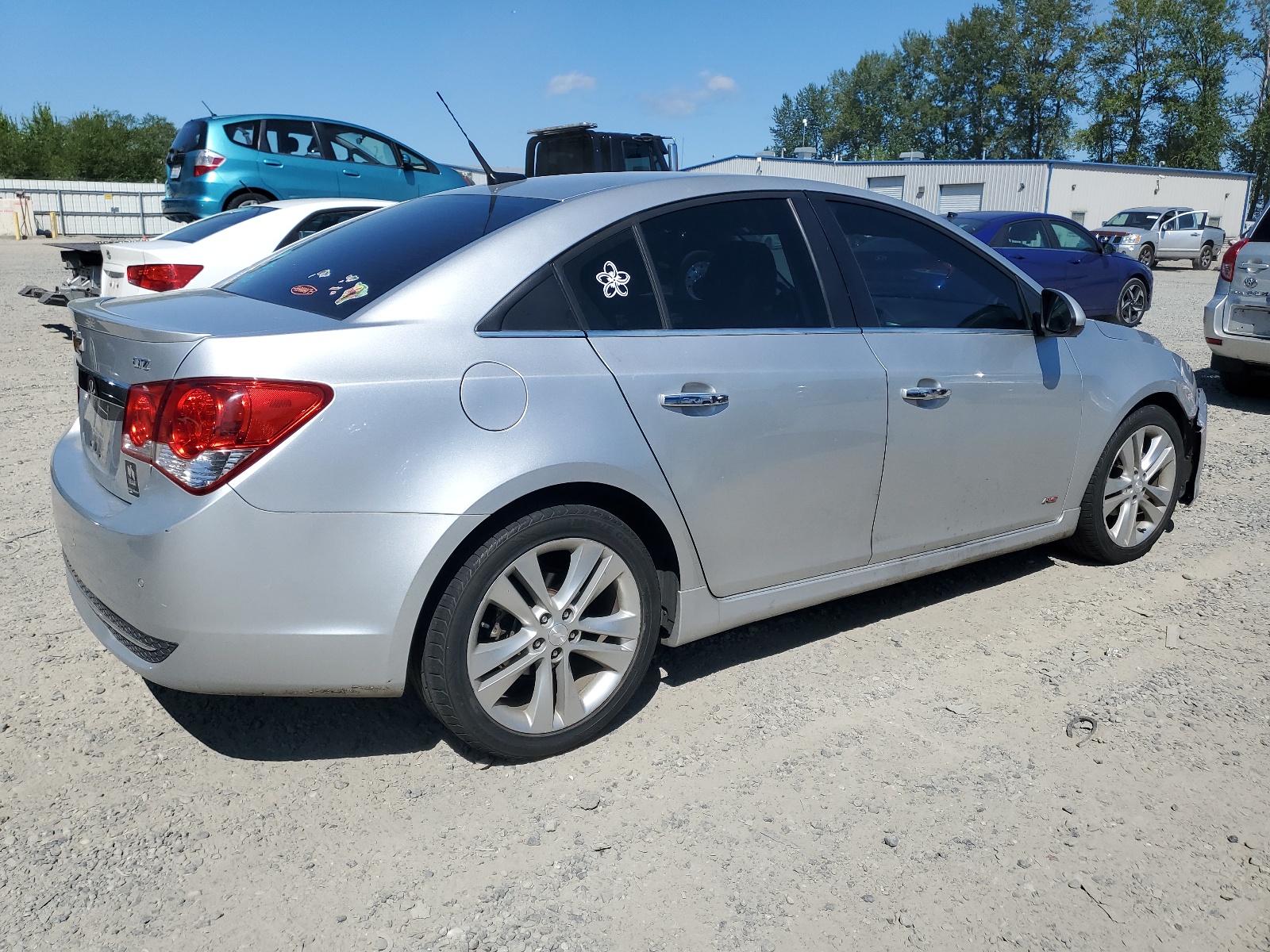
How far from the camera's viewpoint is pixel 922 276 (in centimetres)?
367

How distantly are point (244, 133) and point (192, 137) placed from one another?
626mm

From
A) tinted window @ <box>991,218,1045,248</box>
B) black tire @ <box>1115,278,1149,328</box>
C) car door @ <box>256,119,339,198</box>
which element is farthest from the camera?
black tire @ <box>1115,278,1149,328</box>

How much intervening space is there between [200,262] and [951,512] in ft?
18.7

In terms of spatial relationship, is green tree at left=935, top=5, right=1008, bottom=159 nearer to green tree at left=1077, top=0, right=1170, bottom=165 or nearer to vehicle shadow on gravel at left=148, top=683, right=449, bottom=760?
green tree at left=1077, top=0, right=1170, bottom=165

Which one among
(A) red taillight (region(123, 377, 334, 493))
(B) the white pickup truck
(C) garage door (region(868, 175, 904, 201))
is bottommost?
A: (A) red taillight (region(123, 377, 334, 493))

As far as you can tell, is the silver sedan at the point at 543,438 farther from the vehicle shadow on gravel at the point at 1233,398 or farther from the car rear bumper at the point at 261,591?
the vehicle shadow on gravel at the point at 1233,398

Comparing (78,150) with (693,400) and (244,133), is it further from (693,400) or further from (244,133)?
(693,400)

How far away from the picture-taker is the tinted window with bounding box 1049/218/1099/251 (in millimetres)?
13055

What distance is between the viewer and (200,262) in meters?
7.05

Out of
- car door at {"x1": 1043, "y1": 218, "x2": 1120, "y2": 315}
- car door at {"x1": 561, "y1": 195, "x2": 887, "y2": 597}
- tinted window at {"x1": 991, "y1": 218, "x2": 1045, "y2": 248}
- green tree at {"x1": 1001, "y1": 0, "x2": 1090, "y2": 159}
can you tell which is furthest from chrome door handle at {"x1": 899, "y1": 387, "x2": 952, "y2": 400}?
green tree at {"x1": 1001, "y1": 0, "x2": 1090, "y2": 159}

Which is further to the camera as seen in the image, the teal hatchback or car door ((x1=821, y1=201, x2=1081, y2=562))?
the teal hatchback

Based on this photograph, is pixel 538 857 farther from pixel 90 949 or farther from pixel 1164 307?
pixel 1164 307

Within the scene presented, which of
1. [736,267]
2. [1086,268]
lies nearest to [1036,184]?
[1086,268]

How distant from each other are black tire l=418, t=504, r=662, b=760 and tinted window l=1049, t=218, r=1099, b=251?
12.0 m
